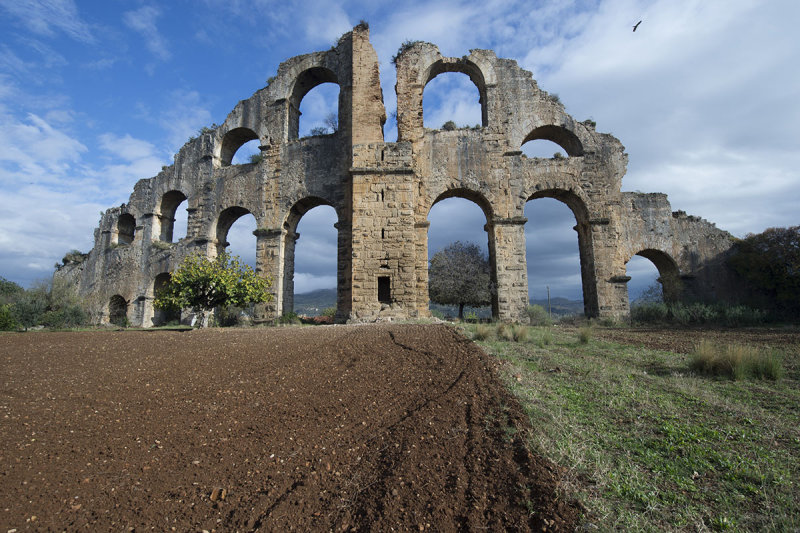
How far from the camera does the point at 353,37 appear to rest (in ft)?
47.3

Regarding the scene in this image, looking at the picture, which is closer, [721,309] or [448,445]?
[448,445]

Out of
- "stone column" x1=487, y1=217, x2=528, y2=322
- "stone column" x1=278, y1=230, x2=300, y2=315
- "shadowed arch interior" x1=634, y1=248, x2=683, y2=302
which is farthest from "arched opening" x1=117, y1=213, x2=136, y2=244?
"shadowed arch interior" x1=634, y1=248, x2=683, y2=302

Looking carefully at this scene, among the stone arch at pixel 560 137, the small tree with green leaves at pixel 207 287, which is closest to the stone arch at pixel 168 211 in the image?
the small tree with green leaves at pixel 207 287

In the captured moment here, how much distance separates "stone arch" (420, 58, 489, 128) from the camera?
15617 mm

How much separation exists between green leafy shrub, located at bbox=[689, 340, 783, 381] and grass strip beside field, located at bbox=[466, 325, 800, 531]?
0.55 feet

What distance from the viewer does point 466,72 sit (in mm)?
16453

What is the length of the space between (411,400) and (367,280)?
339 inches

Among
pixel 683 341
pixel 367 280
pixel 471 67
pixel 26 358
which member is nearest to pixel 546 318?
pixel 683 341

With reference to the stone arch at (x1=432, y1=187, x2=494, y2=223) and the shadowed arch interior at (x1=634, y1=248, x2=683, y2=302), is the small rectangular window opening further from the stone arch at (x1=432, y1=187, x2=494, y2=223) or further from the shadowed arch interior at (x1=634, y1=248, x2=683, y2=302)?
the shadowed arch interior at (x1=634, y1=248, x2=683, y2=302)

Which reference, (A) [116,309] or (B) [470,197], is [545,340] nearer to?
(B) [470,197]

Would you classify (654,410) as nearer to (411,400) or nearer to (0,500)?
(411,400)

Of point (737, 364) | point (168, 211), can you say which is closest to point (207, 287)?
point (737, 364)

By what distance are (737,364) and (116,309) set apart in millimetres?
24057

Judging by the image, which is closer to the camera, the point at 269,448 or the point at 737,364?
the point at 269,448
